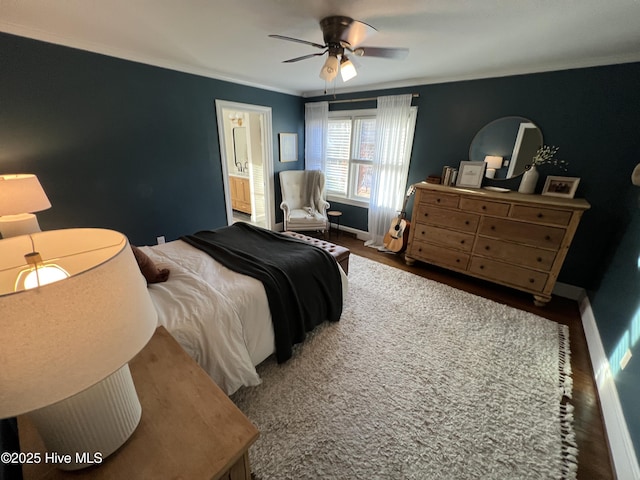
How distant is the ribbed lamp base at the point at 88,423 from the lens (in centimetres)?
58

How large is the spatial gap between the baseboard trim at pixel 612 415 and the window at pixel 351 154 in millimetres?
2989

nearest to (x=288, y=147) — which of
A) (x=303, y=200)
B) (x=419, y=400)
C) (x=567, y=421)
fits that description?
(x=303, y=200)

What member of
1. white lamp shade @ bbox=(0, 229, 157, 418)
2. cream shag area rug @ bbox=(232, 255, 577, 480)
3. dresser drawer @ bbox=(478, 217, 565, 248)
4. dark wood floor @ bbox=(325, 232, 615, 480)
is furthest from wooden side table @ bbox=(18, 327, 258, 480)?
dresser drawer @ bbox=(478, 217, 565, 248)

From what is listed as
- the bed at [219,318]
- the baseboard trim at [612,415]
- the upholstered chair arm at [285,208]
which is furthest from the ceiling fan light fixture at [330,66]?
the baseboard trim at [612,415]

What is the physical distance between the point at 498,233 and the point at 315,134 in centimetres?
314

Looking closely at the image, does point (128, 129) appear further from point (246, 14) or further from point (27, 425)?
point (27, 425)

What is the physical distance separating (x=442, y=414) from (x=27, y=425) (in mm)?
Answer: 1830

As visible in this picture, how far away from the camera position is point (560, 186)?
8.16ft

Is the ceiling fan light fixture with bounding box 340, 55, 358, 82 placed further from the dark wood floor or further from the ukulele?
the dark wood floor

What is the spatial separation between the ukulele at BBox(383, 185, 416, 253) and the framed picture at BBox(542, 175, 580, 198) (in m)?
1.38

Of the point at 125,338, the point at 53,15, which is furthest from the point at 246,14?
the point at 125,338

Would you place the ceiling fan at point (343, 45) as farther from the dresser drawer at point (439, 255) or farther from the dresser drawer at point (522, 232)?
the dresser drawer at point (439, 255)

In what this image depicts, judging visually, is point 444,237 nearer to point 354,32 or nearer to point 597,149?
point 597,149

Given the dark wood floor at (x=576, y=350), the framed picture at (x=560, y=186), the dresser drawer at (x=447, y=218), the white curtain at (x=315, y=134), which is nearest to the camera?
the dark wood floor at (x=576, y=350)
